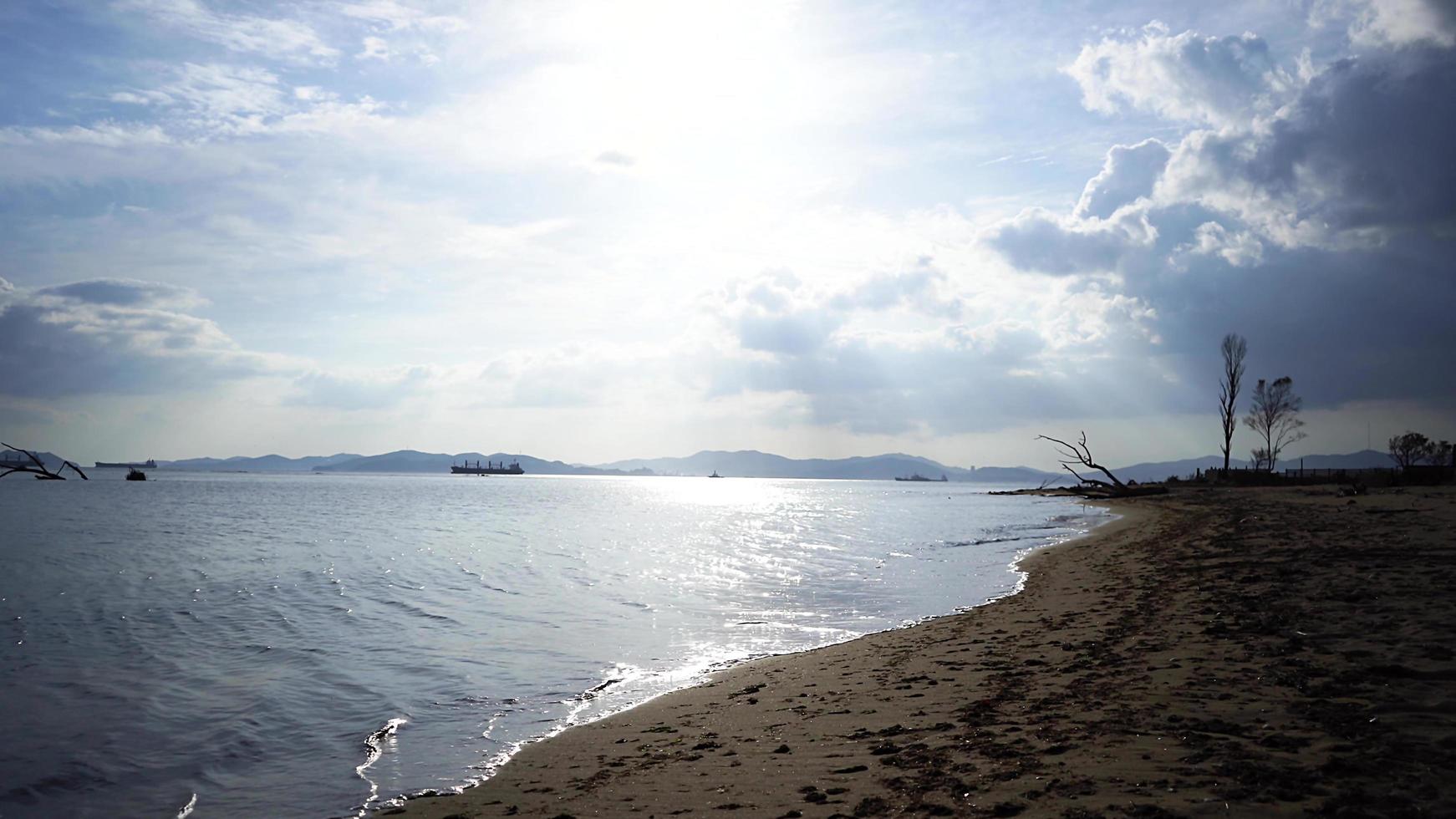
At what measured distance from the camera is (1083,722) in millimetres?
7324

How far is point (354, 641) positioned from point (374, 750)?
7.41 m

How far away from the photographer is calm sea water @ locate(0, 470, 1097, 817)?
350 inches

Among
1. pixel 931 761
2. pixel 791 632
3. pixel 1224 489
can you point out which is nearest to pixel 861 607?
pixel 791 632

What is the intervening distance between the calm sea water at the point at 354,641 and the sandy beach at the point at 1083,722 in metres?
1.78

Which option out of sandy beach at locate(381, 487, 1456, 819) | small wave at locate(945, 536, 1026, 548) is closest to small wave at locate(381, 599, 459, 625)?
sandy beach at locate(381, 487, 1456, 819)

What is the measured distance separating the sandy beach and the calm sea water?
1781 mm

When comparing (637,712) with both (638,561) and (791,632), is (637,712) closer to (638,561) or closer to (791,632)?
(791,632)

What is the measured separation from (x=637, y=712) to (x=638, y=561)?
21.3m

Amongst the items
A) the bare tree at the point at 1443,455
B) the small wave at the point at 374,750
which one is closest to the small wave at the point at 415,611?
the small wave at the point at 374,750

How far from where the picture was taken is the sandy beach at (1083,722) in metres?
5.59

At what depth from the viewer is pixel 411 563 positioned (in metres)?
29.6

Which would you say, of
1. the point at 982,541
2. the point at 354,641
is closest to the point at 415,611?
the point at 354,641

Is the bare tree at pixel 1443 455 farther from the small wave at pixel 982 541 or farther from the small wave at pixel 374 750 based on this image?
the small wave at pixel 374 750

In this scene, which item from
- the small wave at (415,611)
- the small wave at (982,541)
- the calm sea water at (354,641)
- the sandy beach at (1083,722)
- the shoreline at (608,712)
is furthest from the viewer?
the small wave at (982,541)
